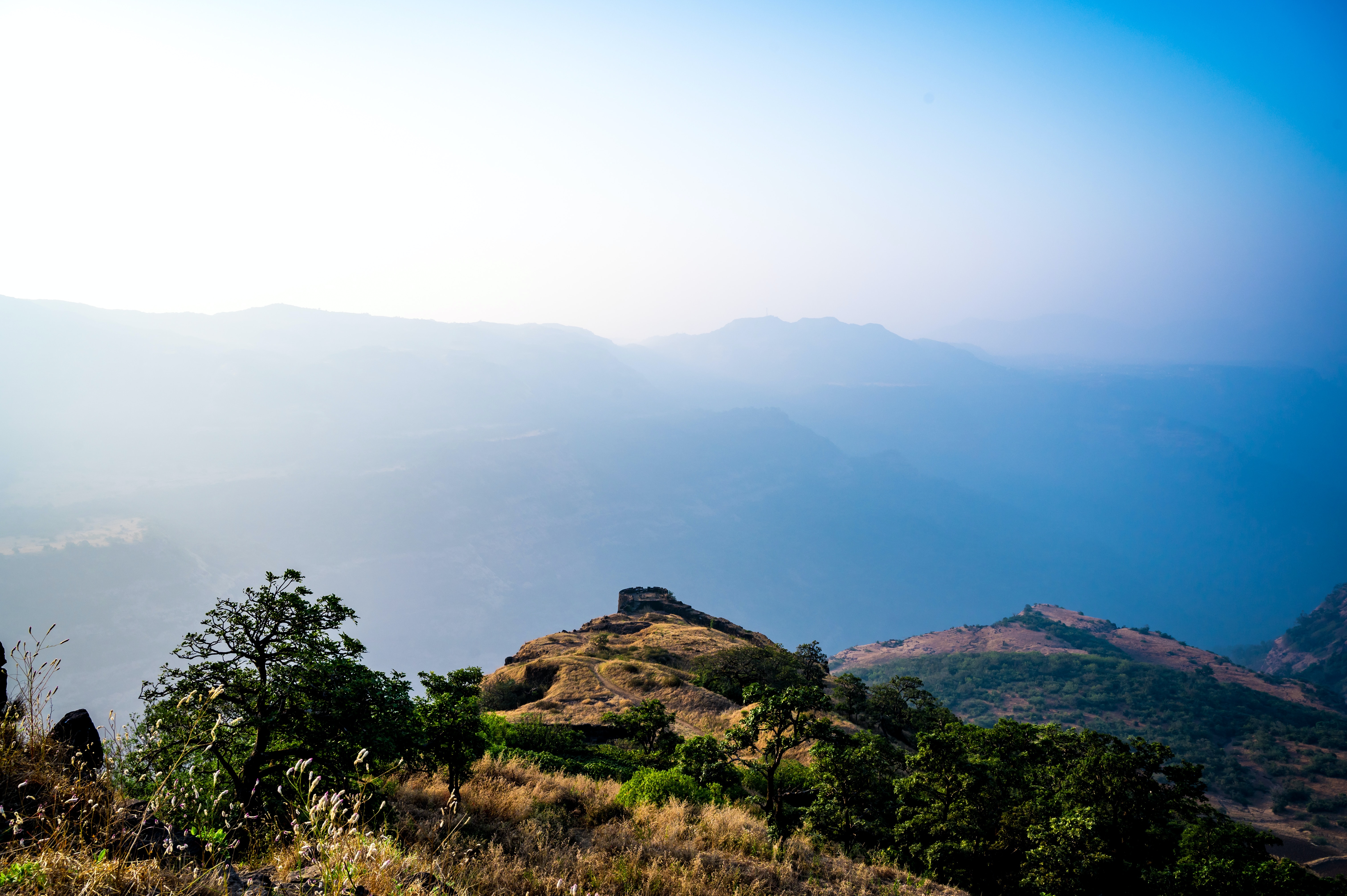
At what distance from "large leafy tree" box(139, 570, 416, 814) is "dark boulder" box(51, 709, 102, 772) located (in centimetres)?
80

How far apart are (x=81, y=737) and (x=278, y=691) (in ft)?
7.39

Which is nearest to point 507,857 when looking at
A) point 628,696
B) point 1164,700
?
point 628,696

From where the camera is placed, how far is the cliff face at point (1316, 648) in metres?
172

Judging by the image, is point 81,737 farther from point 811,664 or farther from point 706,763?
point 811,664

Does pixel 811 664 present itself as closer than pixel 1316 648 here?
Yes

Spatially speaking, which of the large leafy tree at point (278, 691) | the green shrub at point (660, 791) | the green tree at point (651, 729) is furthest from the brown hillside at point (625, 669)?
the large leafy tree at point (278, 691)

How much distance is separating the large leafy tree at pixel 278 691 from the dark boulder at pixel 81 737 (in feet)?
2.63

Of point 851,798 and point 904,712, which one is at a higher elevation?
point 851,798

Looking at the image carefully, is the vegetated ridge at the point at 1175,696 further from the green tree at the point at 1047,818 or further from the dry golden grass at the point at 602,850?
the dry golden grass at the point at 602,850

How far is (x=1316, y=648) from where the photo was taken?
184m

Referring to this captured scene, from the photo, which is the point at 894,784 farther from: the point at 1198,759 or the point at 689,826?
the point at 1198,759

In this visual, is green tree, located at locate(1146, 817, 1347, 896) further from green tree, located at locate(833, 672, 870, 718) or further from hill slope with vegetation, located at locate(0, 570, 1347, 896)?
green tree, located at locate(833, 672, 870, 718)

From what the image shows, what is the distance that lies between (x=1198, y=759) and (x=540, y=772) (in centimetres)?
13177

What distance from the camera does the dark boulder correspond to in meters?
6.76
